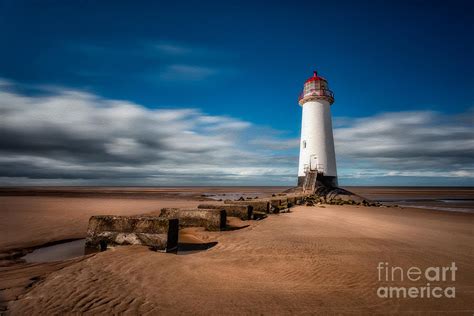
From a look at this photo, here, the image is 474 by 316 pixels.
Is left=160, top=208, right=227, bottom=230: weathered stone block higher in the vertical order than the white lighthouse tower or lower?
lower

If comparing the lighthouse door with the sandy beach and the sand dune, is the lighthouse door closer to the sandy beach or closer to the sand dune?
the sandy beach

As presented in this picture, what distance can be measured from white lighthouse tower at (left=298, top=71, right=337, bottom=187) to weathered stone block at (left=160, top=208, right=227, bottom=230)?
18453mm

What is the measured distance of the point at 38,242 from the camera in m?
7.56

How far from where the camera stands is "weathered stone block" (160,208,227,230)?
27.7 ft

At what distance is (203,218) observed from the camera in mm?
8648

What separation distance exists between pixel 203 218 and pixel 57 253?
12.9 ft

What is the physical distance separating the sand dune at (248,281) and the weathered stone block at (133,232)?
346 millimetres

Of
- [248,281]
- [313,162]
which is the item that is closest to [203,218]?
[248,281]

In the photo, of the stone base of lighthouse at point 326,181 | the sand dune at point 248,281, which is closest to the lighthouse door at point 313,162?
the stone base of lighthouse at point 326,181

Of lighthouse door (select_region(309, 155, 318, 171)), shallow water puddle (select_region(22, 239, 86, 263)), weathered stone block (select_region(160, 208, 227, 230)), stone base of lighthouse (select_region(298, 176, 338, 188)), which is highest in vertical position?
lighthouse door (select_region(309, 155, 318, 171))

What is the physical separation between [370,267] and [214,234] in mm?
4330

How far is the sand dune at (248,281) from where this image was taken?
3.16 meters

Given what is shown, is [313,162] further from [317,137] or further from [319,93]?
[319,93]

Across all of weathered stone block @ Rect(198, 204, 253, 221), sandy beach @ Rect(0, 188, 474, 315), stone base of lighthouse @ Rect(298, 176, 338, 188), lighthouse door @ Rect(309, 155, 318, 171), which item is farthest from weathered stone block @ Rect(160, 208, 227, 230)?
lighthouse door @ Rect(309, 155, 318, 171)
